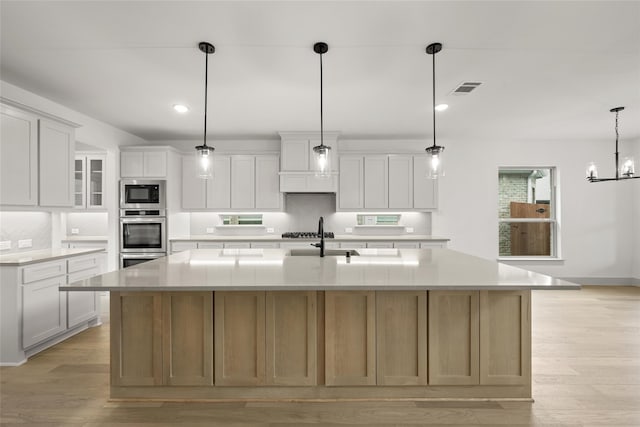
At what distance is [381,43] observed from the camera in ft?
8.48

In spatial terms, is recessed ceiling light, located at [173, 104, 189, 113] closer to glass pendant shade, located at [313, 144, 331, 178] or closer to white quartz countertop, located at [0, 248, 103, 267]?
white quartz countertop, located at [0, 248, 103, 267]

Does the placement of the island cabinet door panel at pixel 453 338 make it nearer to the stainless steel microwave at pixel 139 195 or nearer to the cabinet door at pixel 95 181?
the stainless steel microwave at pixel 139 195

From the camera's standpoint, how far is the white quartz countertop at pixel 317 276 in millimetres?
1896

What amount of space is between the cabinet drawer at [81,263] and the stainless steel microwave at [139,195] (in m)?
1.50

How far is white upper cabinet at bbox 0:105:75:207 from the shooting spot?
9.98ft

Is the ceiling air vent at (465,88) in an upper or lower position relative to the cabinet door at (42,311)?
upper

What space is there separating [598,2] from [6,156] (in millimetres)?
4609

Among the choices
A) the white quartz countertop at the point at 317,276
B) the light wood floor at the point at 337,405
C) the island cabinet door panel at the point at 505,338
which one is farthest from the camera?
the island cabinet door panel at the point at 505,338

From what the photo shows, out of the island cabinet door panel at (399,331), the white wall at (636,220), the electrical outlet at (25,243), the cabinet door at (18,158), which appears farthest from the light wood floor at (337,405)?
the white wall at (636,220)

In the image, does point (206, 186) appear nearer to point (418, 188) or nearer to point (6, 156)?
point (6, 156)

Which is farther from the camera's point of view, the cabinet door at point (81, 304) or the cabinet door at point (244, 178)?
the cabinet door at point (244, 178)

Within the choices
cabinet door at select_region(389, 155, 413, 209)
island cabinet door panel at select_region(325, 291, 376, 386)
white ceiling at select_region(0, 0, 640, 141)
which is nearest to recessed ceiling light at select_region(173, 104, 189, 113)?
white ceiling at select_region(0, 0, 640, 141)

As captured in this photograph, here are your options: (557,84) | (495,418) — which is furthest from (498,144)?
(495,418)

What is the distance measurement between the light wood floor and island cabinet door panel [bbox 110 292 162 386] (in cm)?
19
